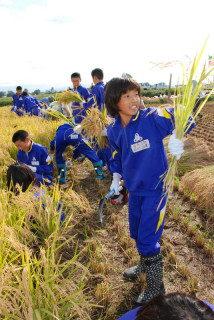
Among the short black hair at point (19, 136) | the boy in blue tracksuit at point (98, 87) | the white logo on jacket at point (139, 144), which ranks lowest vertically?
the short black hair at point (19, 136)

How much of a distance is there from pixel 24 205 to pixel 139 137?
1042 millimetres

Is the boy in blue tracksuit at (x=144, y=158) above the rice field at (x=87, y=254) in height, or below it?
above

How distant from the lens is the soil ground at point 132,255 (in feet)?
5.08

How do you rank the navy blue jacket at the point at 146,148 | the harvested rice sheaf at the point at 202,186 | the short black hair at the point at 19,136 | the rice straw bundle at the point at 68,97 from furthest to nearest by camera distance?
the rice straw bundle at the point at 68,97, the short black hair at the point at 19,136, the harvested rice sheaf at the point at 202,186, the navy blue jacket at the point at 146,148

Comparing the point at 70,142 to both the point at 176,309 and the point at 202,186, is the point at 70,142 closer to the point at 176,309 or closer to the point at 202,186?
the point at 202,186

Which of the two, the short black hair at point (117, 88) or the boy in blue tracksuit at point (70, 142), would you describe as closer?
the short black hair at point (117, 88)

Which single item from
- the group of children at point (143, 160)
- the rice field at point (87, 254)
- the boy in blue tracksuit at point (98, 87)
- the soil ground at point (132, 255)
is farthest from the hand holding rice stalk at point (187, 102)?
the boy in blue tracksuit at point (98, 87)

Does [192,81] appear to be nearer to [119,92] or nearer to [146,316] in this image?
[119,92]

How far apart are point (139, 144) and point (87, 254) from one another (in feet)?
4.00

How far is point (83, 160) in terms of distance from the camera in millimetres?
4781

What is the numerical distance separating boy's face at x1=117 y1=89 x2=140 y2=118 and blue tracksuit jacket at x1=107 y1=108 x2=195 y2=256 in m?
0.05

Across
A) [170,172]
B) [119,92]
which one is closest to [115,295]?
[170,172]

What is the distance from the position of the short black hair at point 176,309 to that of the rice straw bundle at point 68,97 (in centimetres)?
395

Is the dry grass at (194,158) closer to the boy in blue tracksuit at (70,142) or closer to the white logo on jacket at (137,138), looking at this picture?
the boy in blue tracksuit at (70,142)
